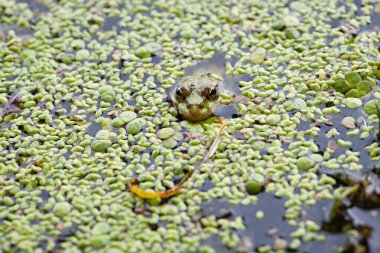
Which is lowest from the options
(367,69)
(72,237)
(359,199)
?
(72,237)

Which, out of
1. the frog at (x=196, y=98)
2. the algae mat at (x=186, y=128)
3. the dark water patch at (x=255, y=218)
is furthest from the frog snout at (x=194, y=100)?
the dark water patch at (x=255, y=218)

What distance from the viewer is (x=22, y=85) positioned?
3.38m

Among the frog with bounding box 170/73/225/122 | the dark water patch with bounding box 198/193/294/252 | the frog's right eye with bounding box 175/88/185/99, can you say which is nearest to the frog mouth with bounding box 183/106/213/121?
the frog with bounding box 170/73/225/122

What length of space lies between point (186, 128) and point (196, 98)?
172 millimetres

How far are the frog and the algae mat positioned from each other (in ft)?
0.19

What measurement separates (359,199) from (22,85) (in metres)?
2.04

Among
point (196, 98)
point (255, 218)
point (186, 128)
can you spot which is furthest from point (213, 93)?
Answer: point (255, 218)

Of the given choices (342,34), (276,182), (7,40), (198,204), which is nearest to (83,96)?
(7,40)

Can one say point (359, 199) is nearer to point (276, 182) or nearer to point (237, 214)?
point (276, 182)

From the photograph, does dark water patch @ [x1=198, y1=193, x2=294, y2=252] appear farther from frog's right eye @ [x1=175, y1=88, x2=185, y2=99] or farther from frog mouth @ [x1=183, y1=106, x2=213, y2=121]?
frog's right eye @ [x1=175, y1=88, x2=185, y2=99]

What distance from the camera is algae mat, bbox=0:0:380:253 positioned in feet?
8.41

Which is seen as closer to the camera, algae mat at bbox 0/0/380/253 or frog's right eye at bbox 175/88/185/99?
algae mat at bbox 0/0/380/253

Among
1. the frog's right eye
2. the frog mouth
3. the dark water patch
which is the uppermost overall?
the frog's right eye

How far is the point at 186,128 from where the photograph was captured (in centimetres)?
304
